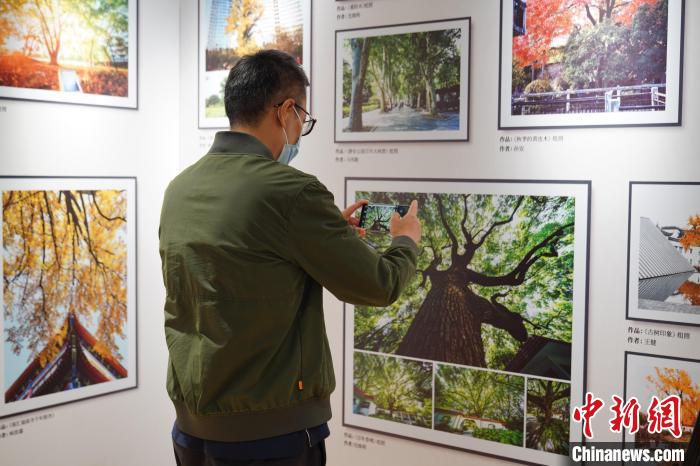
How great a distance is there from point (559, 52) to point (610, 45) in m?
0.17

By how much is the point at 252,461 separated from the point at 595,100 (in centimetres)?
160

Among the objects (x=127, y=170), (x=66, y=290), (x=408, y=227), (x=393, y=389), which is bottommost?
(x=393, y=389)

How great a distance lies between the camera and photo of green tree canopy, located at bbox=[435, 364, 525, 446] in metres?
2.67

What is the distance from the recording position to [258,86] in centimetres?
193

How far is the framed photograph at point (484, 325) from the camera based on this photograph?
8.37 feet

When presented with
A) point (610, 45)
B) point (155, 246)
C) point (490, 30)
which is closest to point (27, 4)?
point (155, 246)

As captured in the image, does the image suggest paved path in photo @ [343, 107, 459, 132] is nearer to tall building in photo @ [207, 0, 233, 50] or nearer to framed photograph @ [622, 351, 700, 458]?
tall building in photo @ [207, 0, 233, 50]

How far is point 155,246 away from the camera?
11.6ft

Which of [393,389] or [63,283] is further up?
[63,283]

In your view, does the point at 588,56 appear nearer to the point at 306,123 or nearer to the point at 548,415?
the point at 306,123

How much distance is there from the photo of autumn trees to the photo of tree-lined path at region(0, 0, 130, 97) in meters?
0.47

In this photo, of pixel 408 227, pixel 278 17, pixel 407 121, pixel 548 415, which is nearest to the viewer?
pixel 408 227

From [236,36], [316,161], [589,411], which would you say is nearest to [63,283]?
[316,161]

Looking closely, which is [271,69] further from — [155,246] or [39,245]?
[155,246]
